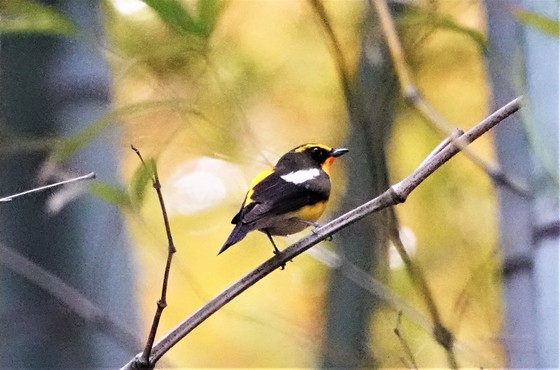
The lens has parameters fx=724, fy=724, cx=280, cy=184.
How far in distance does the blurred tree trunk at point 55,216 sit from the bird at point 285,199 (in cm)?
25

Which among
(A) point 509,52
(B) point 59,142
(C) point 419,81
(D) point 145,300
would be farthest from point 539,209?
(D) point 145,300

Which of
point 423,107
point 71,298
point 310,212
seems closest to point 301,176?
point 310,212

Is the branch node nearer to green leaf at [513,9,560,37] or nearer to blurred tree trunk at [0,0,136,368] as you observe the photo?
green leaf at [513,9,560,37]

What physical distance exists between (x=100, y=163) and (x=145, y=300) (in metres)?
0.34

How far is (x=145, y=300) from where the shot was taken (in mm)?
1229

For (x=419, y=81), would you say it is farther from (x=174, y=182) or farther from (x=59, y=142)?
(x=59, y=142)

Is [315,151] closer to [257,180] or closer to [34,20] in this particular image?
[257,180]

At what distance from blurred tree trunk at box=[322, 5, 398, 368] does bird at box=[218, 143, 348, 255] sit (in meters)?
0.19

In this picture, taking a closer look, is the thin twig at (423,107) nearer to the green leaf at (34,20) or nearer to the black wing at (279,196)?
the black wing at (279,196)

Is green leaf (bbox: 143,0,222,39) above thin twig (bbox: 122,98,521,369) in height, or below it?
above

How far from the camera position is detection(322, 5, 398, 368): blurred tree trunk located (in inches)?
40.3

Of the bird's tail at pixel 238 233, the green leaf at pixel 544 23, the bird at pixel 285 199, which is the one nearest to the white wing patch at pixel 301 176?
the bird at pixel 285 199

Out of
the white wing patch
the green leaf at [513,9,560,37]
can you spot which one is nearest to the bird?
the white wing patch

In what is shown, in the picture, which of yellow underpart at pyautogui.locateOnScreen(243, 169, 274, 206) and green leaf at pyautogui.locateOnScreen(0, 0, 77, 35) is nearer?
green leaf at pyautogui.locateOnScreen(0, 0, 77, 35)
